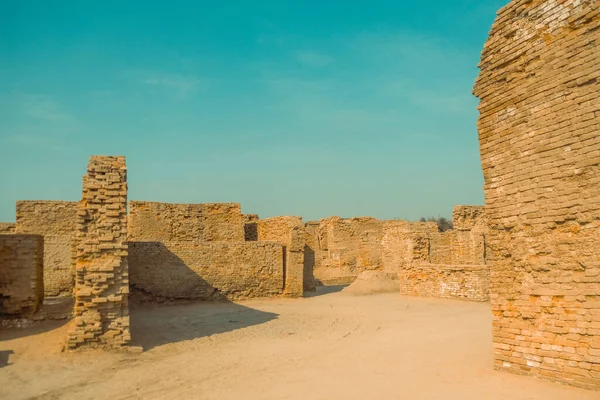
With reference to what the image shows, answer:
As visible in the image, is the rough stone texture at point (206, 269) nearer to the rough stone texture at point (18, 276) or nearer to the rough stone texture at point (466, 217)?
the rough stone texture at point (18, 276)

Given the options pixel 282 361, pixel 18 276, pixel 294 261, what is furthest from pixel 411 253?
pixel 18 276

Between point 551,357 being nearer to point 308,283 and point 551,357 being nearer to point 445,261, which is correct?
point 308,283

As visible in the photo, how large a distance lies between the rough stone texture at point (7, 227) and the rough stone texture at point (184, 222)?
4.62m

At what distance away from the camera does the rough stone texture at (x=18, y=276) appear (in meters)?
10.2

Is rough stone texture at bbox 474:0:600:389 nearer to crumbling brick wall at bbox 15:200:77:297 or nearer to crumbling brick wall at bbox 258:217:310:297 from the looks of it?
crumbling brick wall at bbox 258:217:310:297

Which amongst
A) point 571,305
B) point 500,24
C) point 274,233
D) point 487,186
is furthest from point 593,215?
point 274,233

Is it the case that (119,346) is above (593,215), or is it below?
below

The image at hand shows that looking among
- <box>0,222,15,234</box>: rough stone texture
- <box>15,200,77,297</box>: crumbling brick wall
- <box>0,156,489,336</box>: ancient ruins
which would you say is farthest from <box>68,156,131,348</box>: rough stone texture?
<box>0,222,15,234</box>: rough stone texture

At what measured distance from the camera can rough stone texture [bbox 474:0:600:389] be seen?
5168 mm

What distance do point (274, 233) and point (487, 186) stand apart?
48.2ft

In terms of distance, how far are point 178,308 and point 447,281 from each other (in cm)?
861

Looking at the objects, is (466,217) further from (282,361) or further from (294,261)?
(282,361)

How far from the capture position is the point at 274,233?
67.5ft

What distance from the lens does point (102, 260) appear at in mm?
9156
